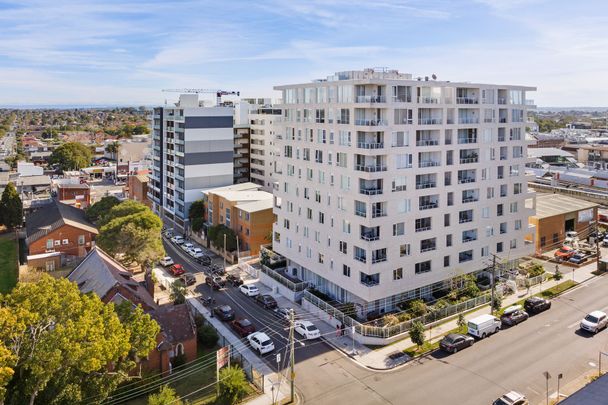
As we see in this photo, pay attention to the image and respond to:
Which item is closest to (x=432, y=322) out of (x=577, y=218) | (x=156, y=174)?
(x=577, y=218)

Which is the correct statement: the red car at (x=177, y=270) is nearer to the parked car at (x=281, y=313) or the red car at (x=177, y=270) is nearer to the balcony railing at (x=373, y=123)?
the parked car at (x=281, y=313)

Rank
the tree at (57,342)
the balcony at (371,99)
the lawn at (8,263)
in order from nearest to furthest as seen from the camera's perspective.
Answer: the tree at (57,342)
the balcony at (371,99)
the lawn at (8,263)

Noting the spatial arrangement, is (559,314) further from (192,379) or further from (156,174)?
(156,174)

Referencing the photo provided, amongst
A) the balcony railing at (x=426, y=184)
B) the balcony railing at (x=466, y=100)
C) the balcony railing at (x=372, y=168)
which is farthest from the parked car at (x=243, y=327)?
the balcony railing at (x=466, y=100)

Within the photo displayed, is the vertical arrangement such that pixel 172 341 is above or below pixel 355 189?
below

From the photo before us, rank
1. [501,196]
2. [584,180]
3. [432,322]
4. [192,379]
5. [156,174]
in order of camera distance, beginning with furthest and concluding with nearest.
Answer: [584,180], [156,174], [501,196], [432,322], [192,379]

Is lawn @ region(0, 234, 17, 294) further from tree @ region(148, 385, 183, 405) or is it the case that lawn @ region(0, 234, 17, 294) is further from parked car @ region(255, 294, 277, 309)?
tree @ region(148, 385, 183, 405)

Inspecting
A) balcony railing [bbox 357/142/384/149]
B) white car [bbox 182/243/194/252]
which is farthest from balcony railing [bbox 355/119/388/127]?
white car [bbox 182/243/194/252]
